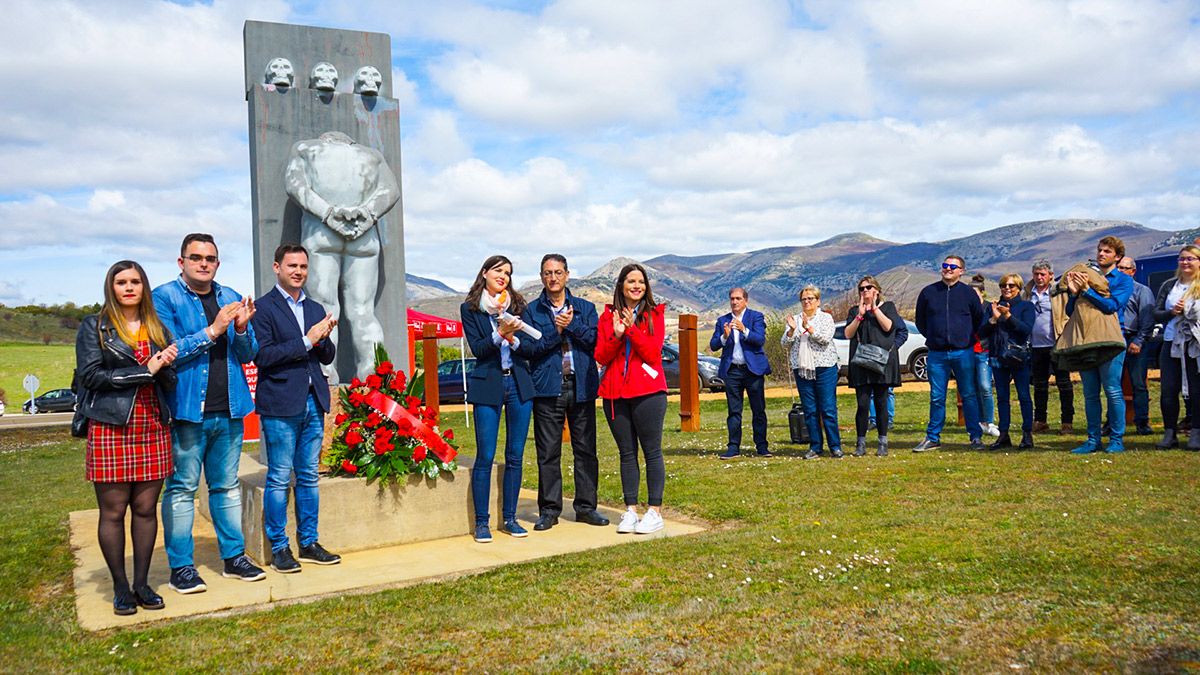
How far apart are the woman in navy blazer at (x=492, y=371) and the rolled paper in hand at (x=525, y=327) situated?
22mm

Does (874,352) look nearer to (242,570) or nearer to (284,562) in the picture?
(284,562)

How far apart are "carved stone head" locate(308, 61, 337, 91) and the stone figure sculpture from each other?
372mm

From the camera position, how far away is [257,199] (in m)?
7.53

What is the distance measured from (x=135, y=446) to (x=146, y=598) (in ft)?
2.40

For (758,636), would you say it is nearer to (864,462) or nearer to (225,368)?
(225,368)

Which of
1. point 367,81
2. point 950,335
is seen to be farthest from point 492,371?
point 950,335

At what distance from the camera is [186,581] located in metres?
4.84

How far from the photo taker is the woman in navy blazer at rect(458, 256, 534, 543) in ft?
19.4

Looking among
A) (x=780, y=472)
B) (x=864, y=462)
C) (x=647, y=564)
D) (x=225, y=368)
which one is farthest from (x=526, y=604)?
(x=864, y=462)

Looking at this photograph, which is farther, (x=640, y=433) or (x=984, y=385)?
(x=984, y=385)

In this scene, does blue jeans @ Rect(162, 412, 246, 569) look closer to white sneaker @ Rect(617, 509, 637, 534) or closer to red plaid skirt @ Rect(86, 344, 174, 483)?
red plaid skirt @ Rect(86, 344, 174, 483)

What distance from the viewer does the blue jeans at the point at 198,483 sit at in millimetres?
4746

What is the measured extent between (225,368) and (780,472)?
16.0 feet

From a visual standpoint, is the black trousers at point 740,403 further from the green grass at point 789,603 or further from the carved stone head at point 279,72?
the carved stone head at point 279,72
